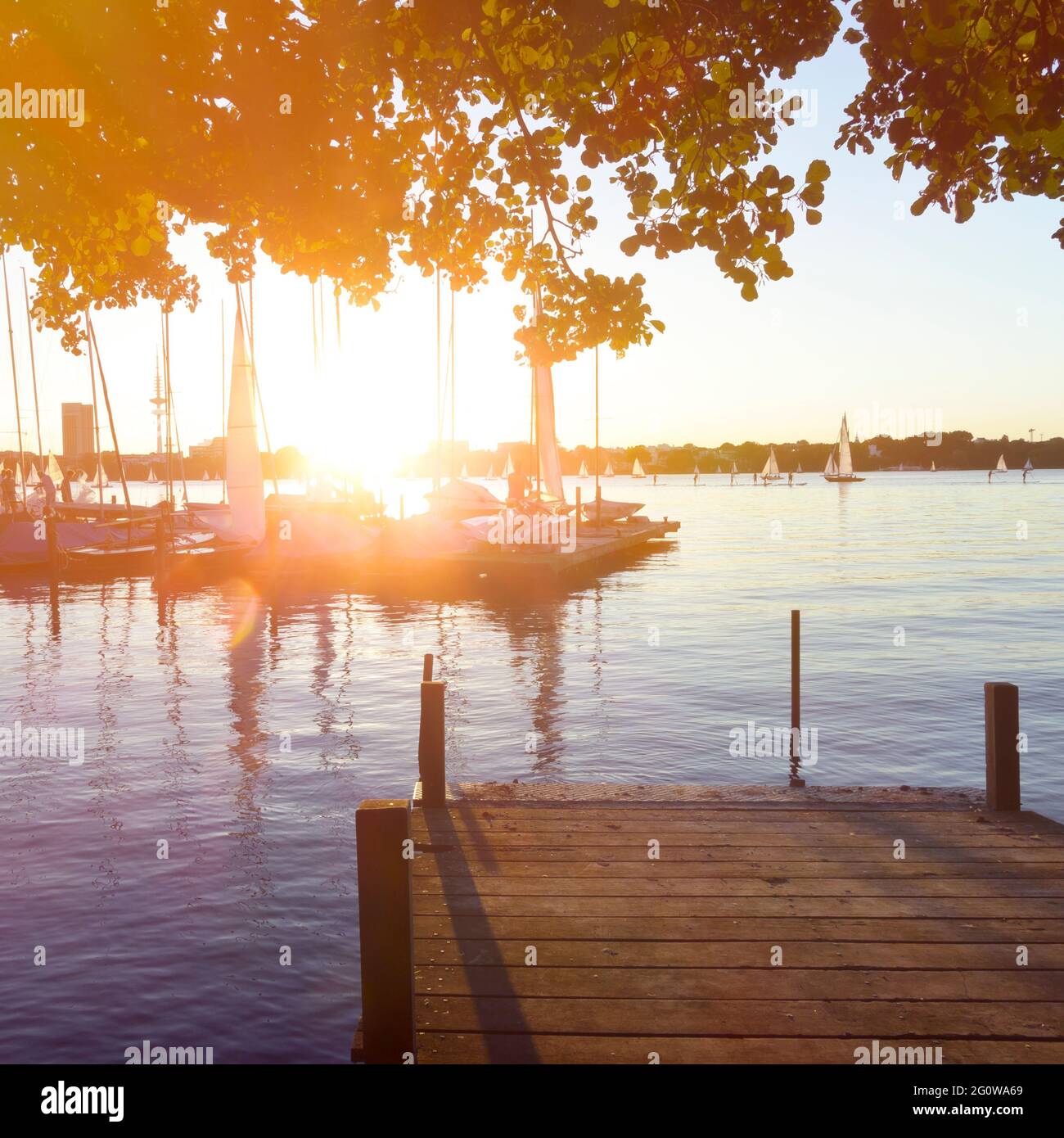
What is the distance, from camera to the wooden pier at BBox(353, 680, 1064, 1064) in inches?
208

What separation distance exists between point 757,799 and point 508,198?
18.7 ft

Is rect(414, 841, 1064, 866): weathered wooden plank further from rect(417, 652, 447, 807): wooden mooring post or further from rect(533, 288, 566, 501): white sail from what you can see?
rect(533, 288, 566, 501): white sail

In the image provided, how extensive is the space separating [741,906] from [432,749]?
355cm

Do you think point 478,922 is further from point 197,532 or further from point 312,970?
point 197,532

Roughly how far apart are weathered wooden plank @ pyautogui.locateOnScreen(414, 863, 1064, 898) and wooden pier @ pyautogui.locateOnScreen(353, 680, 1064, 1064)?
2 centimetres

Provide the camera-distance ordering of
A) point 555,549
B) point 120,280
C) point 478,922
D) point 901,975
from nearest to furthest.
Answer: point 901,975
point 478,922
point 120,280
point 555,549

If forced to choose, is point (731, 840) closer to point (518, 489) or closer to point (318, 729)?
point (318, 729)

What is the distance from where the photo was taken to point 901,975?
608 centimetres

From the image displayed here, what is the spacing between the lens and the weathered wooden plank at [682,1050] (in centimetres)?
520

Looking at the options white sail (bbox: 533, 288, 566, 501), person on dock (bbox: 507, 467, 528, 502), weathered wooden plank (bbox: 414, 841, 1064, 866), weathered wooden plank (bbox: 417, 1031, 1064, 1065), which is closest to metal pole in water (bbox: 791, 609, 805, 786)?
weathered wooden plank (bbox: 414, 841, 1064, 866)

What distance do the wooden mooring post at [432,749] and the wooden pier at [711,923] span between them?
0.07ft

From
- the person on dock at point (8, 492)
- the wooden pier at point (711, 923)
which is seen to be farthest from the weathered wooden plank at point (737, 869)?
the person on dock at point (8, 492)
